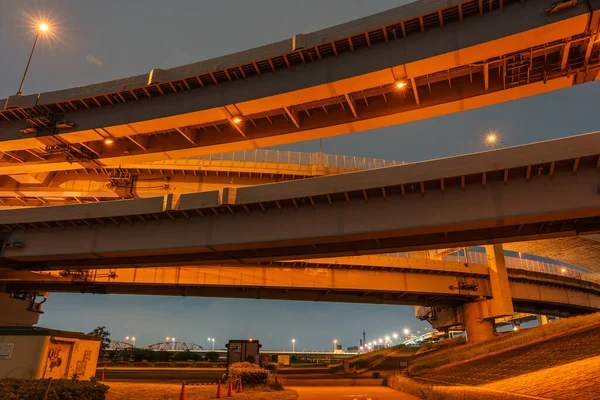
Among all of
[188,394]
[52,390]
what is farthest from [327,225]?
[52,390]

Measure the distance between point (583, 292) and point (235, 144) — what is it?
147 ft

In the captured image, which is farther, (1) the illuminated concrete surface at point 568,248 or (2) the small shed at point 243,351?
(1) the illuminated concrete surface at point 568,248

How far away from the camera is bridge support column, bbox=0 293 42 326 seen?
30.8m

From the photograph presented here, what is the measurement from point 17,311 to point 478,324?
4036 cm

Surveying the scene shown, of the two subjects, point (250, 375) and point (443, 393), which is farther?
point (250, 375)

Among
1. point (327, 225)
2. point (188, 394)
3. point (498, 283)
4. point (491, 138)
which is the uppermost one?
point (491, 138)

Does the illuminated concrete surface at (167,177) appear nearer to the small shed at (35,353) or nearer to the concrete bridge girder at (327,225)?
the concrete bridge girder at (327,225)

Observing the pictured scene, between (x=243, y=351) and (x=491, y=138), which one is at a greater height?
(x=491, y=138)

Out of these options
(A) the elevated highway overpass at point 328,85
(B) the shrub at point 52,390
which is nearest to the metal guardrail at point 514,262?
(A) the elevated highway overpass at point 328,85

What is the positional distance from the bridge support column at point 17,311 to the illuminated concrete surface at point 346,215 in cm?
1330

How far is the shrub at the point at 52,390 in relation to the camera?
367 inches

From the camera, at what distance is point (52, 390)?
1005cm

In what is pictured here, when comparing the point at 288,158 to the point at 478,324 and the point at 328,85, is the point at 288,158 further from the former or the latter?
the point at 478,324

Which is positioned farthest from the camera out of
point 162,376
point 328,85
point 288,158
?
point 162,376
